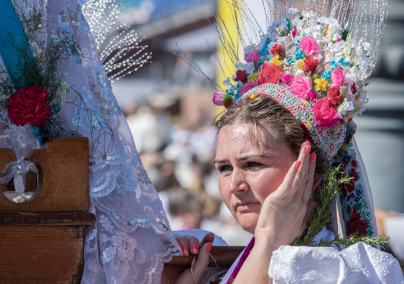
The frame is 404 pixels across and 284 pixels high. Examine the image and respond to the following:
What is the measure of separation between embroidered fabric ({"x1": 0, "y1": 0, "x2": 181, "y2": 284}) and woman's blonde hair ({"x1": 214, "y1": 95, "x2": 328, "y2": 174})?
1.61ft

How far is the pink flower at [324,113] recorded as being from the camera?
72.5 inches

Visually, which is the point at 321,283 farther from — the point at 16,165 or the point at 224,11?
the point at 224,11

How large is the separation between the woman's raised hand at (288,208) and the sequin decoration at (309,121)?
131mm

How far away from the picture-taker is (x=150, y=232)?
175 centimetres

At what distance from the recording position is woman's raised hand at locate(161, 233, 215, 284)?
1.94 meters

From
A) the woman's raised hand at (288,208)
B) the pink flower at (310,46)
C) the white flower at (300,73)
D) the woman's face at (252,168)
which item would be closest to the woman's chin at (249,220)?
the woman's face at (252,168)

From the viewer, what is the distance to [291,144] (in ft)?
5.98

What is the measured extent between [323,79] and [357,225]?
67cm

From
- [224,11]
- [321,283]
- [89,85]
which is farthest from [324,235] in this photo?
[224,11]

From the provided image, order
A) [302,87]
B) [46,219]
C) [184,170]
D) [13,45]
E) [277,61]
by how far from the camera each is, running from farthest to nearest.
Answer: [184,170] → [277,61] → [302,87] → [13,45] → [46,219]

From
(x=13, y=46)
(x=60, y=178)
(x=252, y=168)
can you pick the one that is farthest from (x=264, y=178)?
(x=13, y=46)

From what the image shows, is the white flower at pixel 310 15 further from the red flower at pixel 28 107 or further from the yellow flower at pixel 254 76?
the red flower at pixel 28 107

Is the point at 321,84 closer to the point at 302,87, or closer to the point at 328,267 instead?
the point at 302,87

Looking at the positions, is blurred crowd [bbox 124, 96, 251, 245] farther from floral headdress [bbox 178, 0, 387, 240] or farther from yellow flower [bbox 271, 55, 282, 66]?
yellow flower [bbox 271, 55, 282, 66]
